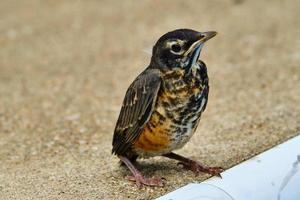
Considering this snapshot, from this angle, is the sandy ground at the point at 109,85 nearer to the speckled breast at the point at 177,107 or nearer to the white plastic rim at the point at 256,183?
the speckled breast at the point at 177,107

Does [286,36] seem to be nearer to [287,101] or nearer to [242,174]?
[287,101]

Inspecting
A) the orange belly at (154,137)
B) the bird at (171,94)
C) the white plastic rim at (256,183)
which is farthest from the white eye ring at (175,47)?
the white plastic rim at (256,183)

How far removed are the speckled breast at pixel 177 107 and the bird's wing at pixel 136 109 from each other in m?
0.05

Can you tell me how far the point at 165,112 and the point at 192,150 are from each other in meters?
1.22

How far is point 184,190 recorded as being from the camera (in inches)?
181

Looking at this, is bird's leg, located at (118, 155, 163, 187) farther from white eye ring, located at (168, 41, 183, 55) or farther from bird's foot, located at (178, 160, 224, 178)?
white eye ring, located at (168, 41, 183, 55)

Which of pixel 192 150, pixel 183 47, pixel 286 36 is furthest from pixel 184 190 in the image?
pixel 286 36

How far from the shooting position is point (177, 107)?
492 centimetres

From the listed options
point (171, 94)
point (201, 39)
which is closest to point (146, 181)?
point (171, 94)

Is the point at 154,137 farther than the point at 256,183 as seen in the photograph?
Yes

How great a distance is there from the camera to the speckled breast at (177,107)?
4.93m

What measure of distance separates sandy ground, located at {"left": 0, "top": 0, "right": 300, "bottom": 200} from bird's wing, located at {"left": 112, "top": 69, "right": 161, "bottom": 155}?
1.05 ft

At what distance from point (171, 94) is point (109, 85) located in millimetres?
3259

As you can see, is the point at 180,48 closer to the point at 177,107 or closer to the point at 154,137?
the point at 177,107
